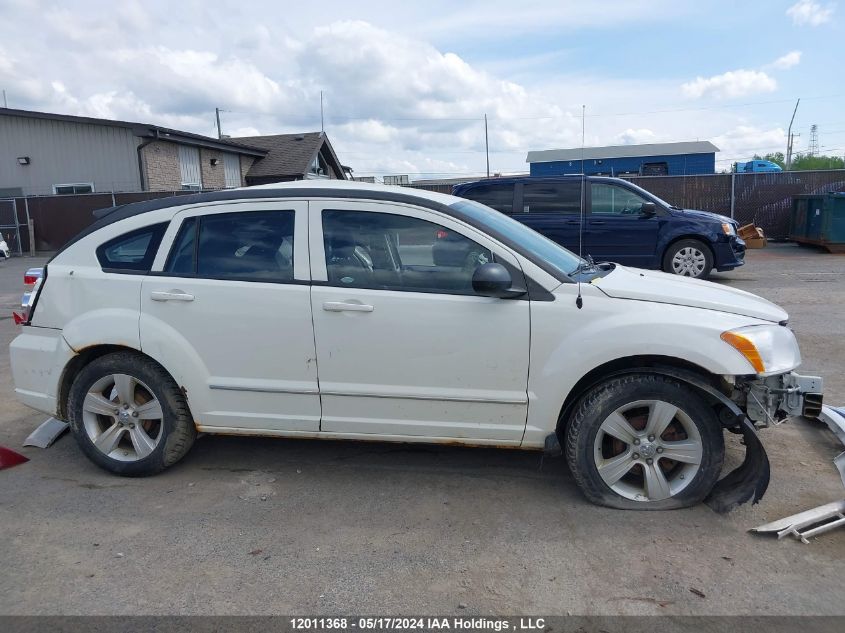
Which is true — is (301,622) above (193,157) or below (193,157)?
below

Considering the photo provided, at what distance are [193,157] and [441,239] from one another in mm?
24819

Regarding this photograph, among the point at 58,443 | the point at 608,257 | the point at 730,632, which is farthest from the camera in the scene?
the point at 608,257

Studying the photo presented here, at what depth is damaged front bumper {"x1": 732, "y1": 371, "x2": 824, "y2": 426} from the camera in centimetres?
353

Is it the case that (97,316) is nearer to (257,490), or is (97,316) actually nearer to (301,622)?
(257,490)

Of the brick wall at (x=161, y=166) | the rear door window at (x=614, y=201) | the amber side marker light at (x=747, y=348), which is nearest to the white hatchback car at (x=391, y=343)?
the amber side marker light at (x=747, y=348)

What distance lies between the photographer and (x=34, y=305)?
4273mm

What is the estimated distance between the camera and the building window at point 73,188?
2472 centimetres

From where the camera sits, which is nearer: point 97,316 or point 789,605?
point 789,605

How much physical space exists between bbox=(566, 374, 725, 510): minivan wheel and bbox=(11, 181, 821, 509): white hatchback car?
0.4 inches

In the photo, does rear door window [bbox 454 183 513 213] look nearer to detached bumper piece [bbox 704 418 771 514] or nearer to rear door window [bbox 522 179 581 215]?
rear door window [bbox 522 179 581 215]

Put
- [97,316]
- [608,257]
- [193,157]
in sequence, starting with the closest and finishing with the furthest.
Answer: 1. [97,316]
2. [608,257]
3. [193,157]

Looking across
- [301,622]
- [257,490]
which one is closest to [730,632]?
[301,622]

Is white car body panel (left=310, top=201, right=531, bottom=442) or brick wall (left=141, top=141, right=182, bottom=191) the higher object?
brick wall (left=141, top=141, right=182, bottom=191)

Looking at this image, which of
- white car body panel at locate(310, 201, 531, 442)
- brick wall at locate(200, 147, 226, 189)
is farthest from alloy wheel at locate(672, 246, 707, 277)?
brick wall at locate(200, 147, 226, 189)
